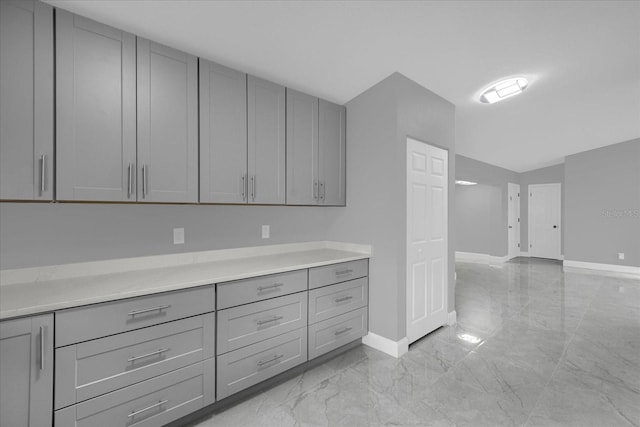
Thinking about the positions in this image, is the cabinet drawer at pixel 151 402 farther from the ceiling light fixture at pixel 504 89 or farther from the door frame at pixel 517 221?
the door frame at pixel 517 221

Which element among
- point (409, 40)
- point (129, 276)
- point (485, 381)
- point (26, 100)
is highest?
point (409, 40)

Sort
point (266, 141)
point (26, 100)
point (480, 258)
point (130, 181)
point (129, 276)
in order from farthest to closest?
1. point (480, 258)
2. point (266, 141)
3. point (129, 276)
4. point (130, 181)
5. point (26, 100)

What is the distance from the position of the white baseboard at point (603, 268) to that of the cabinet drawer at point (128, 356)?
802 centimetres

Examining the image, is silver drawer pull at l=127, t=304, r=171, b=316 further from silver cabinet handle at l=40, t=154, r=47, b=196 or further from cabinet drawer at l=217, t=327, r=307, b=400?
silver cabinet handle at l=40, t=154, r=47, b=196

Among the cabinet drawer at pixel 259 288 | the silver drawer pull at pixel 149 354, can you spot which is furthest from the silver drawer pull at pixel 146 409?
the cabinet drawer at pixel 259 288

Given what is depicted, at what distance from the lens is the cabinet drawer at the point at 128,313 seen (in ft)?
4.48

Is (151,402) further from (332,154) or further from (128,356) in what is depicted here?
(332,154)

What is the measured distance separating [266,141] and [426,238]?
6.28 ft

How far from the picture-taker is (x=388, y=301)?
2.67m

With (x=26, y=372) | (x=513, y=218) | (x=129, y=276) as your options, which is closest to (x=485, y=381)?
(x=129, y=276)

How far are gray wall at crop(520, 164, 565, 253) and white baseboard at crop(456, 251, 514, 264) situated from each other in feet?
3.94

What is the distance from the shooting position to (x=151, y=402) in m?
1.59

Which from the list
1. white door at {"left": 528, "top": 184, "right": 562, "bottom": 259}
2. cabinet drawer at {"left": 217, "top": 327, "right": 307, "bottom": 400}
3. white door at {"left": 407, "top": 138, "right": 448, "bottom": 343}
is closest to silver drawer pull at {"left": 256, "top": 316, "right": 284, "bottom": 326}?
cabinet drawer at {"left": 217, "top": 327, "right": 307, "bottom": 400}

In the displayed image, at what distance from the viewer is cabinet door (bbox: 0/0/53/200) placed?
4.60 ft
